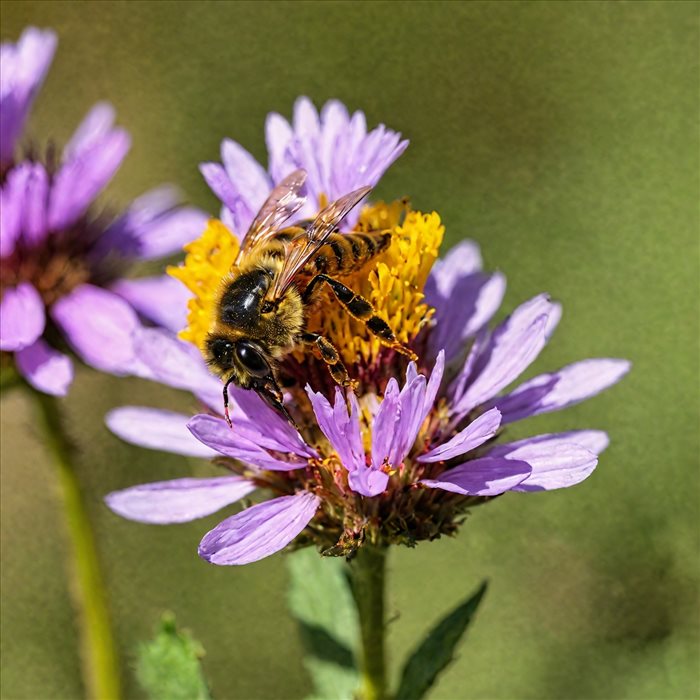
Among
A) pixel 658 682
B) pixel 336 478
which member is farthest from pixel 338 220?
pixel 658 682

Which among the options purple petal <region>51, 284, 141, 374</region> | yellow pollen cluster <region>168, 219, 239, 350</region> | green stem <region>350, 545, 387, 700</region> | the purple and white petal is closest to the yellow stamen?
yellow pollen cluster <region>168, 219, 239, 350</region>

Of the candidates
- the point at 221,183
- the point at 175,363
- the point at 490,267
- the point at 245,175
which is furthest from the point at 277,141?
the point at 490,267

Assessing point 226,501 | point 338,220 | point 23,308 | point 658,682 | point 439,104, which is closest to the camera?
point 338,220

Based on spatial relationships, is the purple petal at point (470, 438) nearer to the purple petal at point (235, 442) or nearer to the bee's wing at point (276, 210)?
the purple petal at point (235, 442)

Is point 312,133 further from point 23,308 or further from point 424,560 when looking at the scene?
point 424,560

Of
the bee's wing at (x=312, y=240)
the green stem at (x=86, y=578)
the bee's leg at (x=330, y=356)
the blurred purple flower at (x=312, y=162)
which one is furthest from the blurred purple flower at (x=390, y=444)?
the green stem at (x=86, y=578)

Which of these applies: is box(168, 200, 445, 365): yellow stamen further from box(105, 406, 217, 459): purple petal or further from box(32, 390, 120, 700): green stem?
box(32, 390, 120, 700): green stem

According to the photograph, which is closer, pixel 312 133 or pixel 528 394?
pixel 528 394

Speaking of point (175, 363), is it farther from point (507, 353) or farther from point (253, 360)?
point (507, 353)
